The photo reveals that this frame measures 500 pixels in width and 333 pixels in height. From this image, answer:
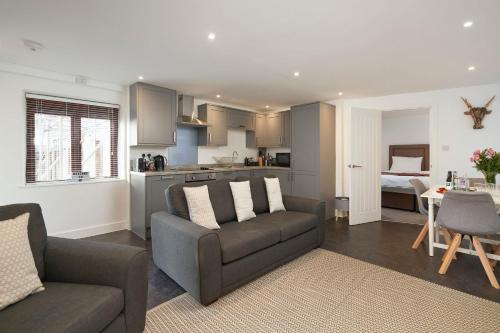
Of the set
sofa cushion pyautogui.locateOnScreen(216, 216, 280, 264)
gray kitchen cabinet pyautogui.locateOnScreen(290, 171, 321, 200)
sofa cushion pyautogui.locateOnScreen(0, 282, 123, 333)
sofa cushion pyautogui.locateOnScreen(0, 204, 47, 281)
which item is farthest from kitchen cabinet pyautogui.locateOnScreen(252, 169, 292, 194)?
sofa cushion pyautogui.locateOnScreen(0, 282, 123, 333)

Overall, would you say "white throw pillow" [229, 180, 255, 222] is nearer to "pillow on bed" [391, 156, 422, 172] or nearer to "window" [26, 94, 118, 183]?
"window" [26, 94, 118, 183]

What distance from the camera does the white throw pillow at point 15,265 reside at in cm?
123

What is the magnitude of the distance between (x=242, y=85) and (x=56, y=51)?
8.04 feet

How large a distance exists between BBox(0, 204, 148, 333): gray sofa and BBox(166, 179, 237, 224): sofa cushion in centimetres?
93

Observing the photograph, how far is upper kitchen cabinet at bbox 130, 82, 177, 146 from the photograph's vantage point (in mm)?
3861

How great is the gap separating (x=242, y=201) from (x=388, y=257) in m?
1.92

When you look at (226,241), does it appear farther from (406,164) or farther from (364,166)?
(406,164)

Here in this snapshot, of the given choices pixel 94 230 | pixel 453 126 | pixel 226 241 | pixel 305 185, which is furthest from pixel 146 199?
pixel 453 126

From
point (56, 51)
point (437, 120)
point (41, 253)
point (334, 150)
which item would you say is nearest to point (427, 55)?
point (437, 120)

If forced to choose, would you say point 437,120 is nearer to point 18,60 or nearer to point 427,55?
point 427,55

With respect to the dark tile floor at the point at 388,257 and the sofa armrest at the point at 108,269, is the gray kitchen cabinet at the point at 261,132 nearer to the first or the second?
the dark tile floor at the point at 388,257

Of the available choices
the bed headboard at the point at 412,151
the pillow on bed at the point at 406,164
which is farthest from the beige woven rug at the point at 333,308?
the bed headboard at the point at 412,151

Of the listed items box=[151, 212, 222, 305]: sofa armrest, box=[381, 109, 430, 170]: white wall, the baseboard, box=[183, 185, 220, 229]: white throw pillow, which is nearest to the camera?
box=[151, 212, 222, 305]: sofa armrest

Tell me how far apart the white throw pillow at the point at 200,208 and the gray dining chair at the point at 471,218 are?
241 cm
